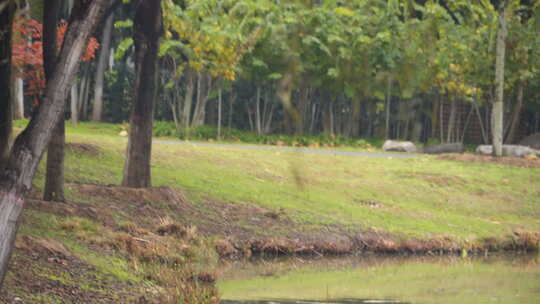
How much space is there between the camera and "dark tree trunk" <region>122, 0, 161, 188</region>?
20.5 meters

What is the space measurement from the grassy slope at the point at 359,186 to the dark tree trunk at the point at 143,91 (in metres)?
1.69

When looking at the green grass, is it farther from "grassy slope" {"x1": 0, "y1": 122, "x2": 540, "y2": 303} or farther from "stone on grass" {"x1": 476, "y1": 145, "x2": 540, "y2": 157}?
"stone on grass" {"x1": 476, "y1": 145, "x2": 540, "y2": 157}

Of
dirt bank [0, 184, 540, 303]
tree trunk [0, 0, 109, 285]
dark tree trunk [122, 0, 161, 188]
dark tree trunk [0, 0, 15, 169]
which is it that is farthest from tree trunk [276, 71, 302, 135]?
dark tree trunk [122, 0, 161, 188]

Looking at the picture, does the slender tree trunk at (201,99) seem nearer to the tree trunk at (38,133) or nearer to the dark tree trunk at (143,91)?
the dark tree trunk at (143,91)

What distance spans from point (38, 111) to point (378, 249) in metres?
14.2

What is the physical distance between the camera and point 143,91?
2088 cm

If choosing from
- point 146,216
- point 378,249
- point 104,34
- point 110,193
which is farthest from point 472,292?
point 104,34

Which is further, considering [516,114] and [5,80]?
[516,114]

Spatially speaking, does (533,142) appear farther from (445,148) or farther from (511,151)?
(445,148)

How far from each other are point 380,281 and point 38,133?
980 cm

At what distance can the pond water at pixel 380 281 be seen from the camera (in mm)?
15961

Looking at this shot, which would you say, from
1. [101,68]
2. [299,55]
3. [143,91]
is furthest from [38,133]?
[101,68]

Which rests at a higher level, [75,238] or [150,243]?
[75,238]

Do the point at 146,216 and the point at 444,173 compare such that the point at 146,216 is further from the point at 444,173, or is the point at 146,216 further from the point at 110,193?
the point at 444,173
